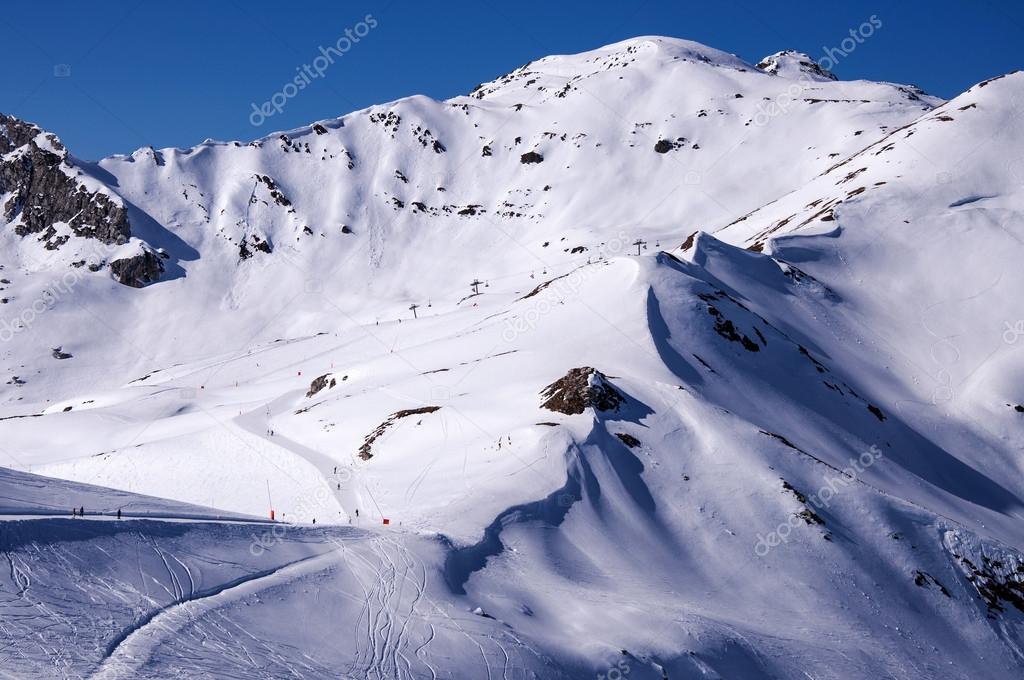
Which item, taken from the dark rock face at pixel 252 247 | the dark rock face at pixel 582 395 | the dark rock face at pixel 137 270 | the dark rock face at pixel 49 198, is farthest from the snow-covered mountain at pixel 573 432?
the dark rock face at pixel 252 247

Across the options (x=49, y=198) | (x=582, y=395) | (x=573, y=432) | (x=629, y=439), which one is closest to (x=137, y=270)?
(x=49, y=198)

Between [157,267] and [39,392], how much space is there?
34672 mm

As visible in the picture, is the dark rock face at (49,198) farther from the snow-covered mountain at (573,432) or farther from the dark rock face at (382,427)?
the dark rock face at (382,427)

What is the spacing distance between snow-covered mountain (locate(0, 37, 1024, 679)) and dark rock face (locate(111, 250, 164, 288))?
1.31ft

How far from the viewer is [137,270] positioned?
132m

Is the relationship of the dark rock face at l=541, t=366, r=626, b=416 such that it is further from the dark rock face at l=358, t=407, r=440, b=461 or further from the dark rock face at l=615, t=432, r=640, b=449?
the dark rock face at l=358, t=407, r=440, b=461

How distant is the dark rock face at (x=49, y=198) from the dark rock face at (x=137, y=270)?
6.72 meters

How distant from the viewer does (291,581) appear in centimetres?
2236

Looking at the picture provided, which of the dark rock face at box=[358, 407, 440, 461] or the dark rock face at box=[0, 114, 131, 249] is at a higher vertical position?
the dark rock face at box=[0, 114, 131, 249]

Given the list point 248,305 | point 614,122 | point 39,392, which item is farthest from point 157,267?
point 614,122

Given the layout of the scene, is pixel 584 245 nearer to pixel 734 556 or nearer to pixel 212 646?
pixel 734 556

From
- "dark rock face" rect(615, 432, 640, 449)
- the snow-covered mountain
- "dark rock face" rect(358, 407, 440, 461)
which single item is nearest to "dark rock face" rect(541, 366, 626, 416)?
the snow-covered mountain

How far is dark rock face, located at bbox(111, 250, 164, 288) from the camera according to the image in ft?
432

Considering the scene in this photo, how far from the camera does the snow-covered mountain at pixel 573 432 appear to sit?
22234mm
